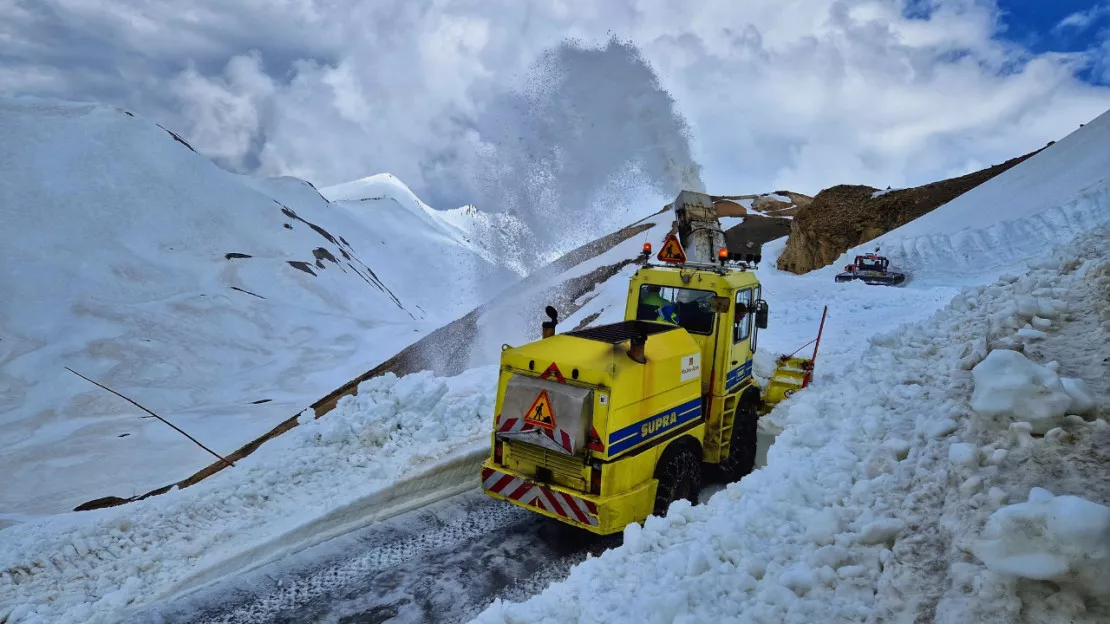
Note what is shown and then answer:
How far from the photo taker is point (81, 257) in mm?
37812

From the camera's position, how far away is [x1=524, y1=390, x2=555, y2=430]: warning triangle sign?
5.80 meters

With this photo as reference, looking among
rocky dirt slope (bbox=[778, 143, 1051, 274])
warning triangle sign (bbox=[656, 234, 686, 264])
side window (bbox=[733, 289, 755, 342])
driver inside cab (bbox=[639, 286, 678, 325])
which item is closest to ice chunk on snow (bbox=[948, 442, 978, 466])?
side window (bbox=[733, 289, 755, 342])

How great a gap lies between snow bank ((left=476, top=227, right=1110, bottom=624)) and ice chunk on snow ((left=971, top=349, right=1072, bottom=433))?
13 cm

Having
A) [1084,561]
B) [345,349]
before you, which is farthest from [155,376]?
[1084,561]

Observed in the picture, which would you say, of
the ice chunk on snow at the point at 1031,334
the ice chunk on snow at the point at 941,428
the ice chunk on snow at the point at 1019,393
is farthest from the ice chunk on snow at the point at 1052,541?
the ice chunk on snow at the point at 1031,334

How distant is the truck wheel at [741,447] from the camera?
25.3 ft

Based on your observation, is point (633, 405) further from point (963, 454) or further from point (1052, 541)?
point (1052, 541)

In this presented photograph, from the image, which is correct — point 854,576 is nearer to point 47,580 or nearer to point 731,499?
point 731,499

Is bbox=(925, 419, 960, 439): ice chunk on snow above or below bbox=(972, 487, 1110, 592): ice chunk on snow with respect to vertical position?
above

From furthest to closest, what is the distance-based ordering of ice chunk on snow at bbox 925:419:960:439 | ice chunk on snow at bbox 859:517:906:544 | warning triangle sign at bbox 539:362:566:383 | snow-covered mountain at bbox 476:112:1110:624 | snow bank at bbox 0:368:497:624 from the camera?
warning triangle sign at bbox 539:362:566:383 → snow bank at bbox 0:368:497:624 → ice chunk on snow at bbox 925:419:960:439 → ice chunk on snow at bbox 859:517:906:544 → snow-covered mountain at bbox 476:112:1110:624

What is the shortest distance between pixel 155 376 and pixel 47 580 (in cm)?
2905

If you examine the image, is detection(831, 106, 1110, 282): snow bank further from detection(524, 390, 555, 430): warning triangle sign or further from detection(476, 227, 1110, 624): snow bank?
detection(524, 390, 555, 430): warning triangle sign

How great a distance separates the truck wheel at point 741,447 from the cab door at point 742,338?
46 centimetres

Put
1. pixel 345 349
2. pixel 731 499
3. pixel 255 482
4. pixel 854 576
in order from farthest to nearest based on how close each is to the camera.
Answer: pixel 345 349
pixel 255 482
pixel 731 499
pixel 854 576
